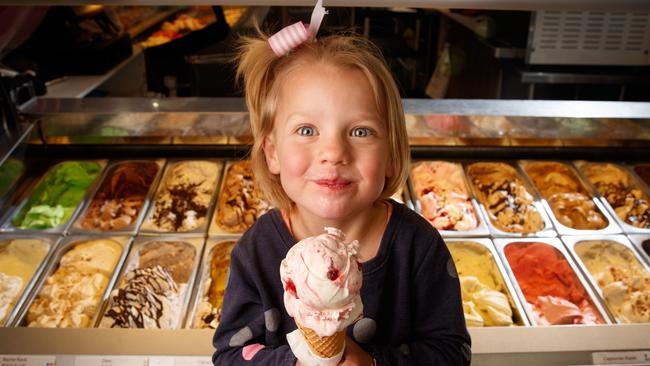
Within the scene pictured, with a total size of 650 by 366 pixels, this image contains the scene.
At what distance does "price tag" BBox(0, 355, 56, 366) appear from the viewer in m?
1.64

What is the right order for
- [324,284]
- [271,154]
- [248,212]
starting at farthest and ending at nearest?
1. [248,212]
2. [271,154]
3. [324,284]

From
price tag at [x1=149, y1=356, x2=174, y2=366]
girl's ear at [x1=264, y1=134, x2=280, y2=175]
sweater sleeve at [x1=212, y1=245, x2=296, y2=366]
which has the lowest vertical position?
price tag at [x1=149, y1=356, x2=174, y2=366]

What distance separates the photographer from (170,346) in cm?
167

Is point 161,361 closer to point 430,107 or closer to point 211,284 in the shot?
point 211,284

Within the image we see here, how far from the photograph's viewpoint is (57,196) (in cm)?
247

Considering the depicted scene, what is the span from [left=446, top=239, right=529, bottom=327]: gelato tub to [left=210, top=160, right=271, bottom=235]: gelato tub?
838 mm

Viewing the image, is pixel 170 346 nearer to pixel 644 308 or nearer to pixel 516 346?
pixel 516 346

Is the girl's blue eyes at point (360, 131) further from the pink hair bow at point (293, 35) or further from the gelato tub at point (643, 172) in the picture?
the gelato tub at point (643, 172)

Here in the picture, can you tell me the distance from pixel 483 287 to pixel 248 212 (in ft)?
3.32

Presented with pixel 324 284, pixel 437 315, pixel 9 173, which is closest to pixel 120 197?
pixel 9 173

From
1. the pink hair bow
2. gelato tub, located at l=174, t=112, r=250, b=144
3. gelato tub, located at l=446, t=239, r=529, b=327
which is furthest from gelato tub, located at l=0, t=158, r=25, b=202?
gelato tub, located at l=446, t=239, r=529, b=327

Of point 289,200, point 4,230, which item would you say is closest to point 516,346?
point 289,200

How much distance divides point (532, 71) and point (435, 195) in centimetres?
197

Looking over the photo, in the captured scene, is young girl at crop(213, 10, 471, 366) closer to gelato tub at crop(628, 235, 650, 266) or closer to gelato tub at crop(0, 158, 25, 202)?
gelato tub at crop(628, 235, 650, 266)
